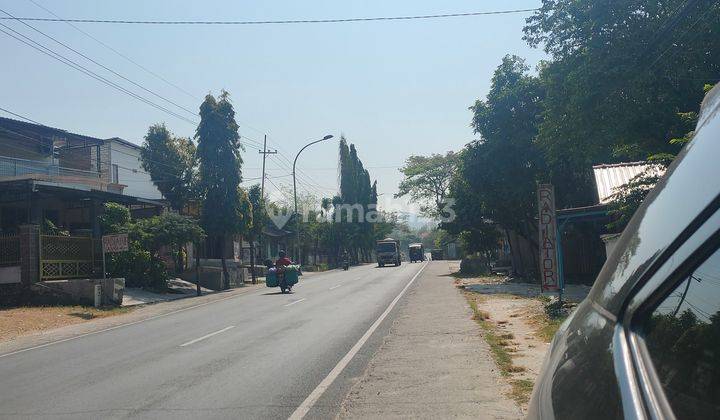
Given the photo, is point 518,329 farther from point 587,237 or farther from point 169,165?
point 169,165

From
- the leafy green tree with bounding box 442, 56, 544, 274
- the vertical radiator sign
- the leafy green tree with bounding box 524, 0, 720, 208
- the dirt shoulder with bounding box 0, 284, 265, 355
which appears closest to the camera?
the leafy green tree with bounding box 524, 0, 720, 208

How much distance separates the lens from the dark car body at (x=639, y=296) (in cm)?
143

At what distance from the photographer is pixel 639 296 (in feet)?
5.67

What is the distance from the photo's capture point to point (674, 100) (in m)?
15.0

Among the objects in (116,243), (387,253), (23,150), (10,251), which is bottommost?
(387,253)

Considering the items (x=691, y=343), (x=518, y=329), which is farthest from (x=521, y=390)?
(x=691, y=343)

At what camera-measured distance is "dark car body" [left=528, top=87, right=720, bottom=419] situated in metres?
1.43

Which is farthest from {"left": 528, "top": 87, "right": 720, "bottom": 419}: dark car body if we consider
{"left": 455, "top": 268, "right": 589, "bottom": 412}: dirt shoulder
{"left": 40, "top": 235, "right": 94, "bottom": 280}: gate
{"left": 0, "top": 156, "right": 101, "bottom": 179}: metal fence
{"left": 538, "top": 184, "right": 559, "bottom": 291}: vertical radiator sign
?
{"left": 0, "top": 156, "right": 101, "bottom": 179}: metal fence

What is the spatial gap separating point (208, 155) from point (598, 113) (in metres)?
25.3

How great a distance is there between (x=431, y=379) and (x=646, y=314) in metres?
7.14

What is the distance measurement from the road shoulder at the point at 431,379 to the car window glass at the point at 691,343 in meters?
5.31

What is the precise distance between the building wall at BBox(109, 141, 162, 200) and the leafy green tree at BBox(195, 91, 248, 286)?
39.3 feet

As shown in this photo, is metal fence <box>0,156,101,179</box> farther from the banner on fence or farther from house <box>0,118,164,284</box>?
the banner on fence

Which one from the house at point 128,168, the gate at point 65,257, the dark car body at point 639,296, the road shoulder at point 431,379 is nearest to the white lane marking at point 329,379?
the road shoulder at point 431,379
